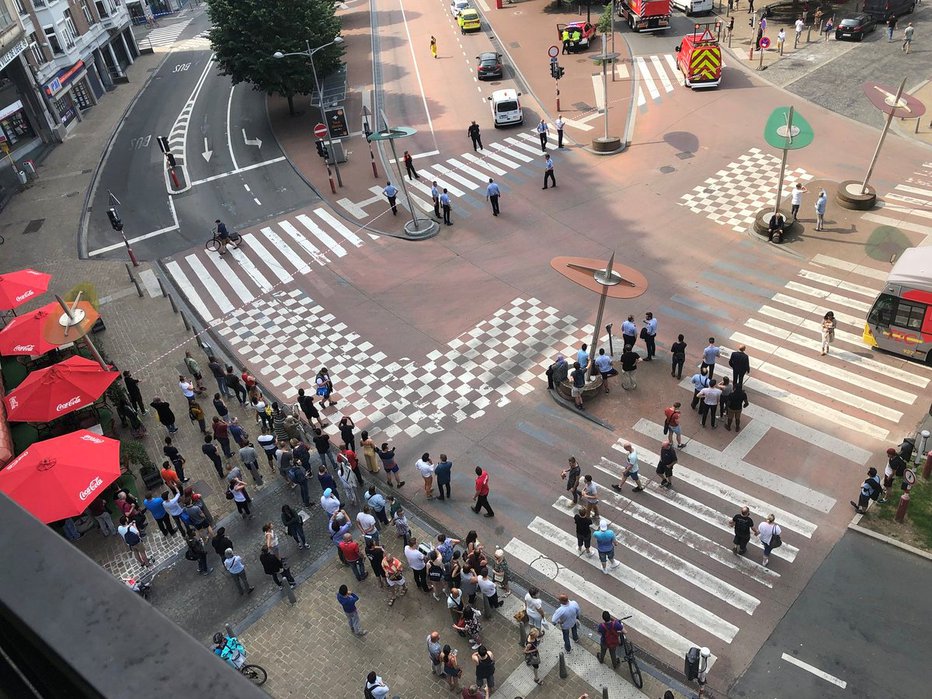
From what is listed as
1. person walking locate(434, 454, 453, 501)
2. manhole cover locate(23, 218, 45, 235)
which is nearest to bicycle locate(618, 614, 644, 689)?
person walking locate(434, 454, 453, 501)

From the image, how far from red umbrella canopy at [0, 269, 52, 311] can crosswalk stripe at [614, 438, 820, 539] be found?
2073 cm

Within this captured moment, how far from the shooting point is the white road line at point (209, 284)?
30734 millimetres

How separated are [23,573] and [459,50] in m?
59.3

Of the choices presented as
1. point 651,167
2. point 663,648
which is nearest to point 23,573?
point 663,648

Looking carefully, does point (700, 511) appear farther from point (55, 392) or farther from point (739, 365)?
point (55, 392)

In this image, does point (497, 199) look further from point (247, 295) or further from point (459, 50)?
point (459, 50)

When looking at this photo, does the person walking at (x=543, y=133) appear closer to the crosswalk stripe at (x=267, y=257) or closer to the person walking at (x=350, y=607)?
the crosswalk stripe at (x=267, y=257)

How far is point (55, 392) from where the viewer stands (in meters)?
A: 21.4

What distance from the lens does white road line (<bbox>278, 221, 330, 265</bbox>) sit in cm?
3288

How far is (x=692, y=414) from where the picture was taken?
73.2 ft

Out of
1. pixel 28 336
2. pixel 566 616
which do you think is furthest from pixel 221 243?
pixel 566 616

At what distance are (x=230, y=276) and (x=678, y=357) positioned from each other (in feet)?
64.5

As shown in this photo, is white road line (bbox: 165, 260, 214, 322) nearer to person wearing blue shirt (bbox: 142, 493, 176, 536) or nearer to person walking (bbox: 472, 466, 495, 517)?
person wearing blue shirt (bbox: 142, 493, 176, 536)

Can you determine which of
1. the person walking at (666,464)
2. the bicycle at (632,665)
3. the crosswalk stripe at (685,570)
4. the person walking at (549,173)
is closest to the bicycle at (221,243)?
the person walking at (549,173)
